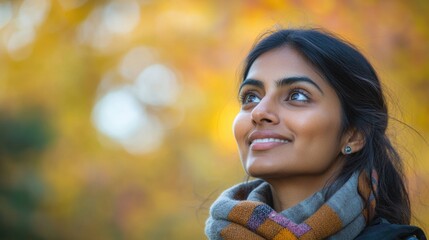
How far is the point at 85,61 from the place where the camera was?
690 cm

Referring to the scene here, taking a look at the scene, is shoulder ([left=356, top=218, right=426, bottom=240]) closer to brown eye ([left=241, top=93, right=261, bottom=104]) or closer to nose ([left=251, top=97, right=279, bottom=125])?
nose ([left=251, top=97, right=279, bottom=125])

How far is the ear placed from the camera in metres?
2.63

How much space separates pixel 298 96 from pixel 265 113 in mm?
136

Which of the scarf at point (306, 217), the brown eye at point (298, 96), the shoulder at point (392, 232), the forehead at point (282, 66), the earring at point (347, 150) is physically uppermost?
the forehead at point (282, 66)

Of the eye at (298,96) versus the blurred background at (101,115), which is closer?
the eye at (298,96)

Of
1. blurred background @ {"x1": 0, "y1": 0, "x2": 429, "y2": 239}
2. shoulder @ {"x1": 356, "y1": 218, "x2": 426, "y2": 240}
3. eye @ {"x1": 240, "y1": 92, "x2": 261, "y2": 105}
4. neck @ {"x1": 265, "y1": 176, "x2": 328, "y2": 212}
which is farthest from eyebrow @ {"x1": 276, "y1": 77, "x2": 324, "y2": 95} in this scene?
blurred background @ {"x1": 0, "y1": 0, "x2": 429, "y2": 239}

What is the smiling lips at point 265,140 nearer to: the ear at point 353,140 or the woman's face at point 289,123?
the woman's face at point 289,123

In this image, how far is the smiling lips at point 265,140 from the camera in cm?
252

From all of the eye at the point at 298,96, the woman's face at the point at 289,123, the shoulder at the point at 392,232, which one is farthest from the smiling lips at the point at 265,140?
the shoulder at the point at 392,232

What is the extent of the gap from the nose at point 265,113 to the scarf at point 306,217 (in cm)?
28

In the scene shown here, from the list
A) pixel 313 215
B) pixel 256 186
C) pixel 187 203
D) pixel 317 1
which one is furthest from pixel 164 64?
pixel 313 215

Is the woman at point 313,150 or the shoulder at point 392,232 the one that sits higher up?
the woman at point 313,150

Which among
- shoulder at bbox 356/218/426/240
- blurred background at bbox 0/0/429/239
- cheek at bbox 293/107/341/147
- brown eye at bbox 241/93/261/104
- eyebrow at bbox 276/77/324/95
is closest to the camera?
shoulder at bbox 356/218/426/240

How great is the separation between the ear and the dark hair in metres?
0.01
